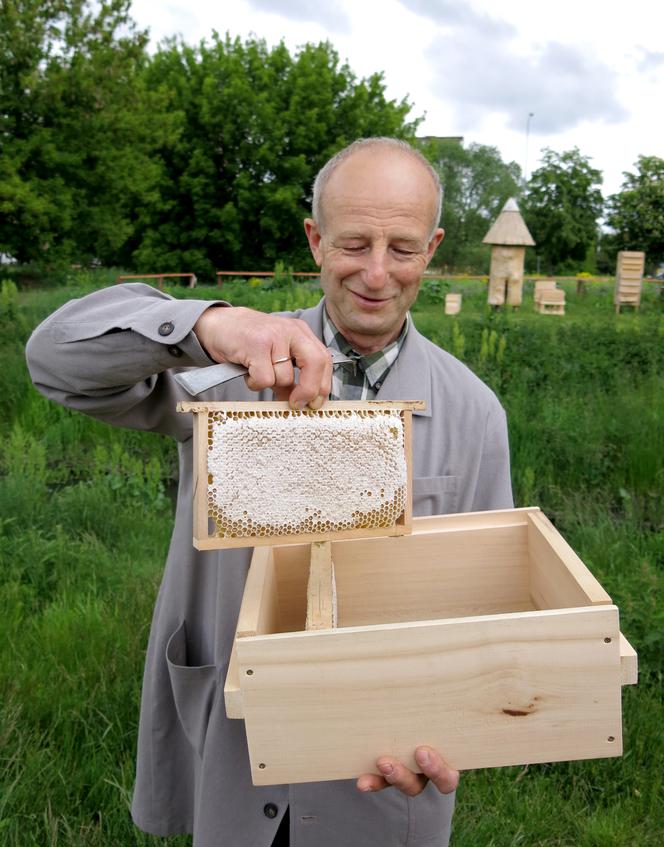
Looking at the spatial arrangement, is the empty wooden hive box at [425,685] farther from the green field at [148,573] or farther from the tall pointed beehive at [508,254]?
the tall pointed beehive at [508,254]

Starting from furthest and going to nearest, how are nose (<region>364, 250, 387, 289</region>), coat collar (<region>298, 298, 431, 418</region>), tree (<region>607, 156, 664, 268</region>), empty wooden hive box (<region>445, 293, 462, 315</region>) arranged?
tree (<region>607, 156, 664, 268</region>) < empty wooden hive box (<region>445, 293, 462, 315</region>) < coat collar (<region>298, 298, 431, 418</region>) < nose (<region>364, 250, 387, 289</region>)

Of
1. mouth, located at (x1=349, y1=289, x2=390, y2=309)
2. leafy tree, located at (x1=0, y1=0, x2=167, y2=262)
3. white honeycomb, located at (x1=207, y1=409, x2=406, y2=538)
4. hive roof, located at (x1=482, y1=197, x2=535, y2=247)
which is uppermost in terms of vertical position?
leafy tree, located at (x1=0, y1=0, x2=167, y2=262)

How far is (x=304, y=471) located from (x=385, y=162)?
857 millimetres

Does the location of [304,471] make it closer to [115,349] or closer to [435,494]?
[115,349]

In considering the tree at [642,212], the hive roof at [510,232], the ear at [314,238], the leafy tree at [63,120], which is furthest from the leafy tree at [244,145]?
the ear at [314,238]

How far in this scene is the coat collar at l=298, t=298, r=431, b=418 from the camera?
6.29 feet

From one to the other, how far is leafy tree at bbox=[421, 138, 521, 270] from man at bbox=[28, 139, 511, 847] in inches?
1677

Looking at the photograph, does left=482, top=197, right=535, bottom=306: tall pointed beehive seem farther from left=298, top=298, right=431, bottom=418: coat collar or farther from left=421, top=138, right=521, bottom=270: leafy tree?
left=421, top=138, right=521, bottom=270: leafy tree

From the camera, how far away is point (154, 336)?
1.46 meters

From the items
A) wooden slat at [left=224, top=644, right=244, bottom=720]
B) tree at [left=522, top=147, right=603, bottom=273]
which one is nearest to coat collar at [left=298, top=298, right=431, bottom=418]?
wooden slat at [left=224, top=644, right=244, bottom=720]

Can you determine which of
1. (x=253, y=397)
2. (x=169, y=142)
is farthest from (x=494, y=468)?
(x=169, y=142)

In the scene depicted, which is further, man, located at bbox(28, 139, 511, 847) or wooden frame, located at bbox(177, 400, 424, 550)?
man, located at bbox(28, 139, 511, 847)

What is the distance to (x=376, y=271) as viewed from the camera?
5.89 ft

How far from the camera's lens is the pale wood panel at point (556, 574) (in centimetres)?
135
